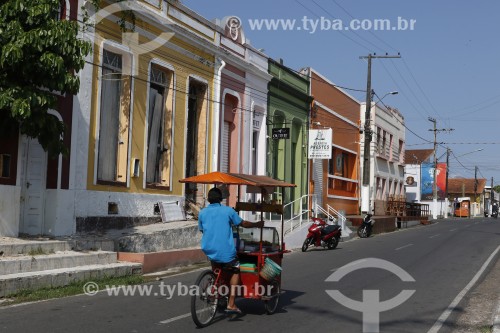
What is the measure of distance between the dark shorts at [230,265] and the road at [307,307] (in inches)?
28.5

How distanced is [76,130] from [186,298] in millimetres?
6035

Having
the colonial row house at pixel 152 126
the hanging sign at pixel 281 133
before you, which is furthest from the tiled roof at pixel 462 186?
the hanging sign at pixel 281 133

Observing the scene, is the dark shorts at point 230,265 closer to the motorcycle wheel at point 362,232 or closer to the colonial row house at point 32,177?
the colonial row house at point 32,177

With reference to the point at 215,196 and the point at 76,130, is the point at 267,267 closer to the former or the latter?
the point at 215,196

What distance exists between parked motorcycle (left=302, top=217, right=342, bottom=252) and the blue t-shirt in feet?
41.3

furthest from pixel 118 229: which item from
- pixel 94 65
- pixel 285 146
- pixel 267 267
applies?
pixel 285 146

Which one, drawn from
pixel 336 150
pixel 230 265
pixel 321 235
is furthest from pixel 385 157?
pixel 230 265

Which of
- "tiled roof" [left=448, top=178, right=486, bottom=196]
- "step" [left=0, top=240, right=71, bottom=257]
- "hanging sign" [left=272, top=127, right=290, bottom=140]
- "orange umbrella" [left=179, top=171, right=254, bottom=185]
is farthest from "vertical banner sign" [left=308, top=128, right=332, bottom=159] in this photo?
Answer: "tiled roof" [left=448, top=178, right=486, bottom=196]

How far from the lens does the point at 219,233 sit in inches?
324

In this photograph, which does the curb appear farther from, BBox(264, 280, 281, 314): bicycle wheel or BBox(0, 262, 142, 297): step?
BBox(0, 262, 142, 297): step

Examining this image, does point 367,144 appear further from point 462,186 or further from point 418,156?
point 462,186

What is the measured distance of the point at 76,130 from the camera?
1445cm

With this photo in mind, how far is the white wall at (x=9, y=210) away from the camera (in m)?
12.2

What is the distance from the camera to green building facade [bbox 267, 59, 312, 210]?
85.2 ft
